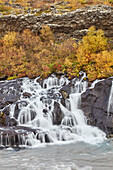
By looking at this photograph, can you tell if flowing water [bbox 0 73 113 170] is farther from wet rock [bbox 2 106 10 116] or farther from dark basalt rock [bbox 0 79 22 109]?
dark basalt rock [bbox 0 79 22 109]

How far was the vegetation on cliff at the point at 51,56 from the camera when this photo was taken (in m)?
14.9

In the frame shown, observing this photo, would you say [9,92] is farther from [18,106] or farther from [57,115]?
[57,115]

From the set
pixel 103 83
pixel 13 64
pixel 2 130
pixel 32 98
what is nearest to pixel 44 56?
pixel 13 64

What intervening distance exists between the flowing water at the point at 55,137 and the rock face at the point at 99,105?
1.41ft

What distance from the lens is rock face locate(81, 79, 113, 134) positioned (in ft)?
34.9

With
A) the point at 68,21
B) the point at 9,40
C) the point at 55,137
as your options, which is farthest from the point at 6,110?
the point at 68,21

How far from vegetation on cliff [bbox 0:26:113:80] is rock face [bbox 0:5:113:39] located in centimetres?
113

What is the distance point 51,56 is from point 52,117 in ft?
33.4

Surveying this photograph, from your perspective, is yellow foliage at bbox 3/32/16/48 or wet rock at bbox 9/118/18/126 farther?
yellow foliage at bbox 3/32/16/48

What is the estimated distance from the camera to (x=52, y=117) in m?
11.6

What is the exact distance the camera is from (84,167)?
5734mm

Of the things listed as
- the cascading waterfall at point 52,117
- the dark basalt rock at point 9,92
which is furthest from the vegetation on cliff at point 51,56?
the dark basalt rock at point 9,92

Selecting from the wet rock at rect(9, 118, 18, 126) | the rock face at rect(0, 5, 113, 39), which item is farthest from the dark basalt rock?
the rock face at rect(0, 5, 113, 39)

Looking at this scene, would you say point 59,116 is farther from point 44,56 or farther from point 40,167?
point 44,56
